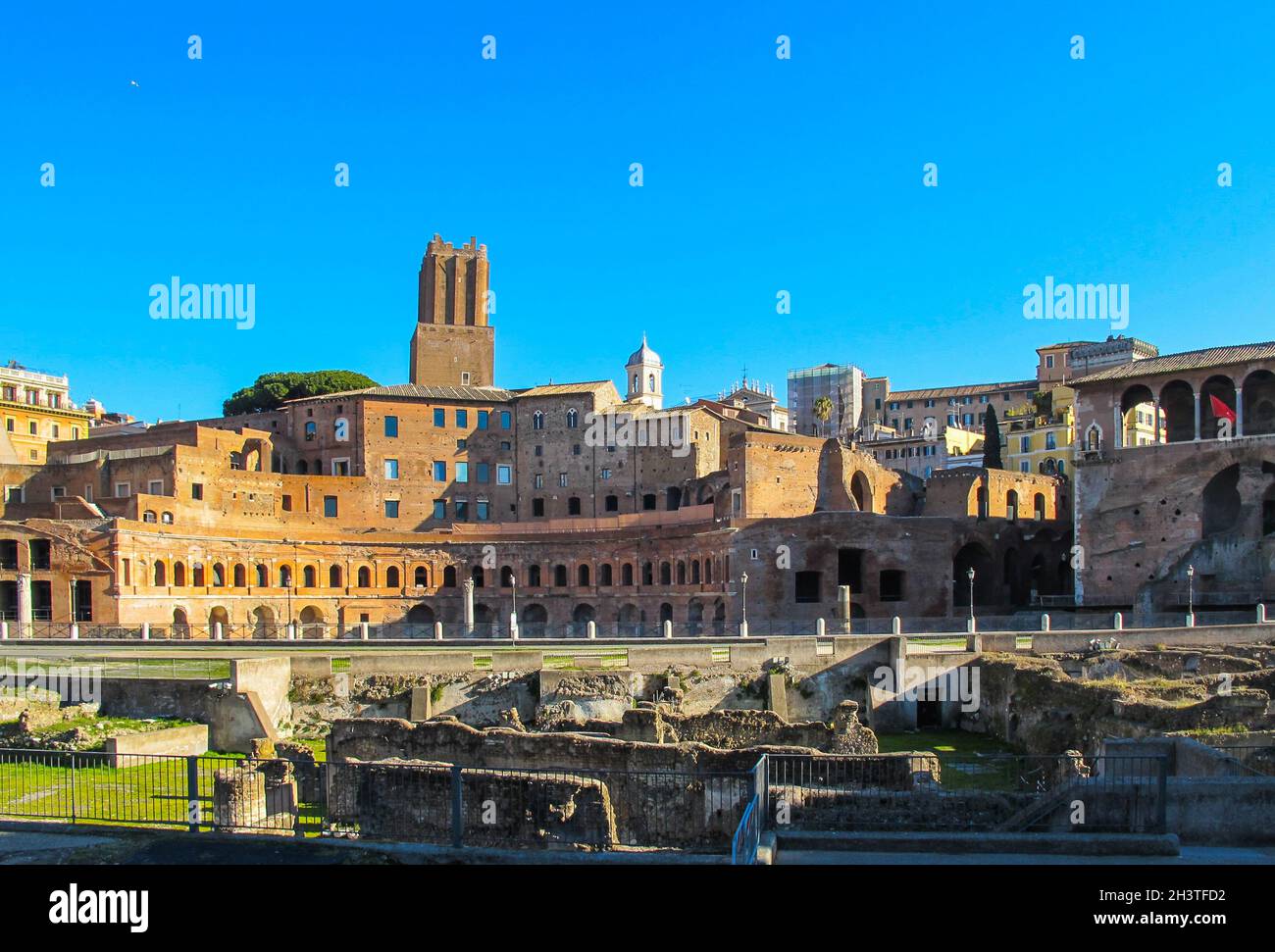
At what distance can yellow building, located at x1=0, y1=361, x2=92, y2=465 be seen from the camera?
284 feet

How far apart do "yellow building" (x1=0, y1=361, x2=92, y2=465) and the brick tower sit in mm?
28167

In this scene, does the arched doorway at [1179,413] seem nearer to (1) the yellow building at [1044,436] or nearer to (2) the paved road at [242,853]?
(1) the yellow building at [1044,436]

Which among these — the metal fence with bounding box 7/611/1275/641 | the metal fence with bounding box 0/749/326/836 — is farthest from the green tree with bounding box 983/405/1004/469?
the metal fence with bounding box 0/749/326/836

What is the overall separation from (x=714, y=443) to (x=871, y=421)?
46.1 metres

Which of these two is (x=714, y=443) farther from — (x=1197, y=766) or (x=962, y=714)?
(x=1197, y=766)

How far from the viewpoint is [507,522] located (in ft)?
257

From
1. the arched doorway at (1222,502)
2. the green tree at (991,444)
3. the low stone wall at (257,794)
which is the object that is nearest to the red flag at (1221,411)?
the arched doorway at (1222,502)

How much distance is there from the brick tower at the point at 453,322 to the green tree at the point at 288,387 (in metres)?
8.43

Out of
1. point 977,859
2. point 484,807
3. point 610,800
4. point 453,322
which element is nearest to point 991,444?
point 453,322

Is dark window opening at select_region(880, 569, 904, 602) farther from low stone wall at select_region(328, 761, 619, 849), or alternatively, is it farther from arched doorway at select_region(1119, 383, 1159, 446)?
low stone wall at select_region(328, 761, 619, 849)

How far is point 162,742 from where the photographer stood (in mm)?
28156

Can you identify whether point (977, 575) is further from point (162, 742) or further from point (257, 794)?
point (257, 794)
